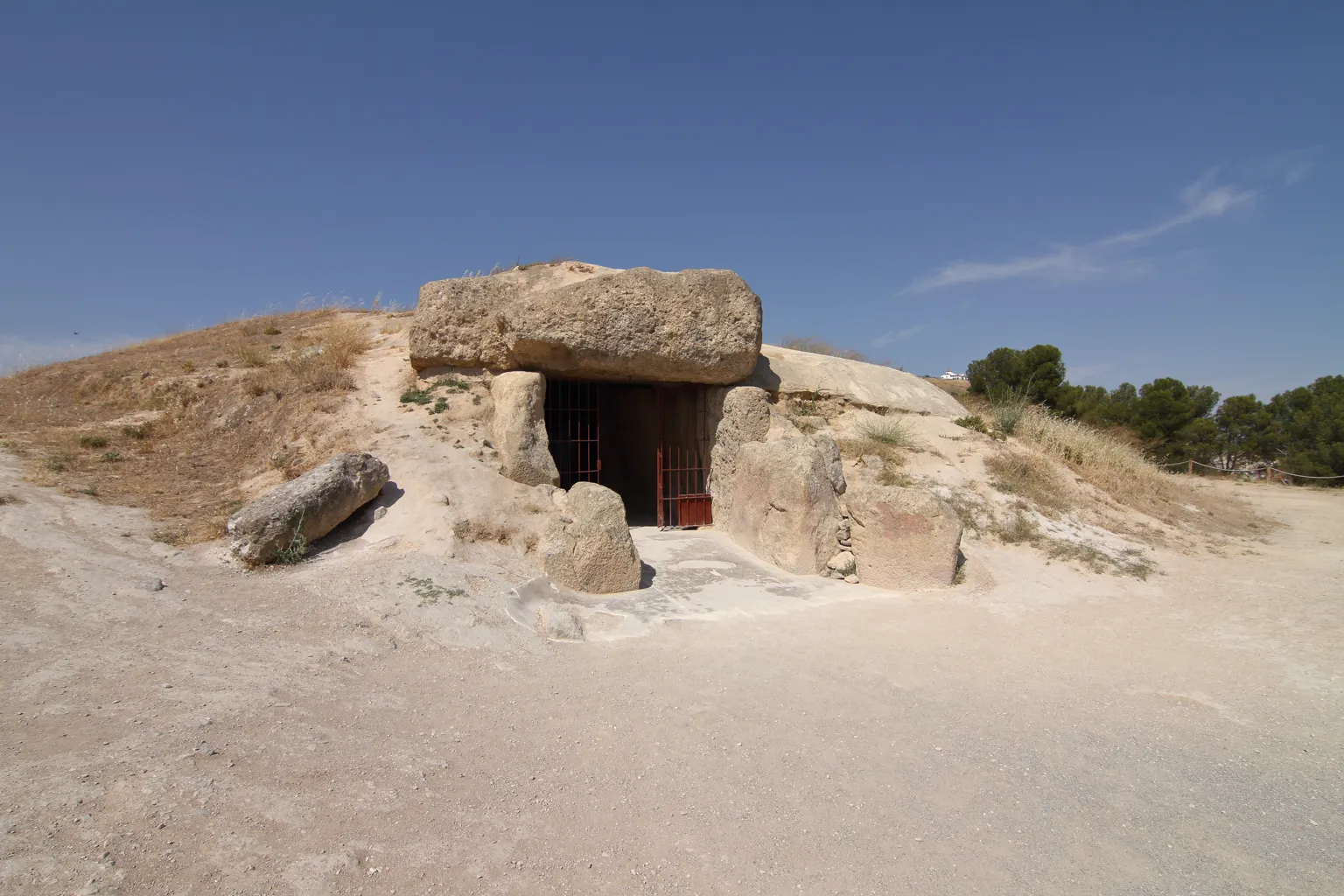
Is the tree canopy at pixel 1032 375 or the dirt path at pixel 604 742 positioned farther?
the tree canopy at pixel 1032 375

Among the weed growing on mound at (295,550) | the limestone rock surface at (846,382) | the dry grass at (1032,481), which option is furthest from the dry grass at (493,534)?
the dry grass at (1032,481)

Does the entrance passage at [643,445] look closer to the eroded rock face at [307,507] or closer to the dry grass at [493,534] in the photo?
the dry grass at [493,534]

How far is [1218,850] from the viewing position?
9.87 ft

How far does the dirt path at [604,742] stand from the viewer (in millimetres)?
2643

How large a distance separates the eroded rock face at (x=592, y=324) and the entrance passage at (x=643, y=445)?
2.60 ft

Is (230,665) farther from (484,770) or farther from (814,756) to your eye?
(814,756)

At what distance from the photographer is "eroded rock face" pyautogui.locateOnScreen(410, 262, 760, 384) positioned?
794 cm

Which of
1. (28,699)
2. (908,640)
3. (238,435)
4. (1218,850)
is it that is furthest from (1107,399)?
(28,699)

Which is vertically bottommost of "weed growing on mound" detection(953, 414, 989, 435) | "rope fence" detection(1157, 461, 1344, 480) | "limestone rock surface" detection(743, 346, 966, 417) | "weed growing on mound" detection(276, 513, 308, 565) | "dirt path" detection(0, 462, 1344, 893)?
"dirt path" detection(0, 462, 1344, 893)

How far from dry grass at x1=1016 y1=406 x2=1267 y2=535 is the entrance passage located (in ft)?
18.0

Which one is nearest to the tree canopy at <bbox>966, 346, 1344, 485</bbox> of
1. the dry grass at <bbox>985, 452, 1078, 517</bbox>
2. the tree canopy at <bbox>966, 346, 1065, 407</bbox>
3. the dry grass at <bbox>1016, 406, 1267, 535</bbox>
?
the tree canopy at <bbox>966, 346, 1065, 407</bbox>

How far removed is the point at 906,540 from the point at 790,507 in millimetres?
1213

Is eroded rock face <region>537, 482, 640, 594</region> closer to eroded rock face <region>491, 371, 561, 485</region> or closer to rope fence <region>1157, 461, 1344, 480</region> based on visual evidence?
eroded rock face <region>491, 371, 561, 485</region>

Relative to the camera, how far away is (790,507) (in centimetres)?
734
